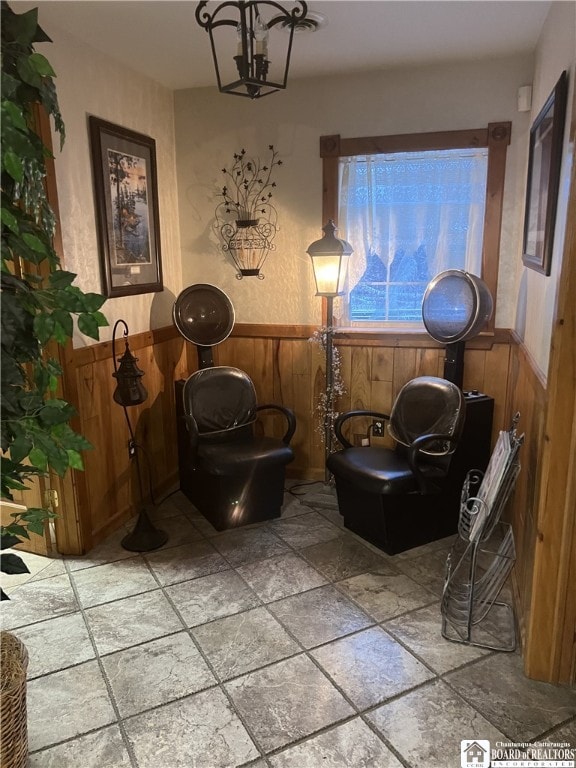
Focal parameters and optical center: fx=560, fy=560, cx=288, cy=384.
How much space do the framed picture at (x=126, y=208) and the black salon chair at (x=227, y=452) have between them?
684 mm

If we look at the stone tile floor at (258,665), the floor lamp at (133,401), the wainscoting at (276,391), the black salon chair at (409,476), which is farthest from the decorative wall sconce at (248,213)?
the stone tile floor at (258,665)

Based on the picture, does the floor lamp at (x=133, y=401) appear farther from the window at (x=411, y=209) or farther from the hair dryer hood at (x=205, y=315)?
the window at (x=411, y=209)

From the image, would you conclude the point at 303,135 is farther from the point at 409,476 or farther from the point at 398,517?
the point at 398,517

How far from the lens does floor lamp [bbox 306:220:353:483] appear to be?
3.15 metres

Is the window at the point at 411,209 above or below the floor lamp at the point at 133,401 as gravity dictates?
above

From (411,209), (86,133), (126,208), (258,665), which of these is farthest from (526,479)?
(86,133)

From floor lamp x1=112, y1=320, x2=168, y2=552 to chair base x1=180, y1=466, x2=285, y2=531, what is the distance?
1.00 ft

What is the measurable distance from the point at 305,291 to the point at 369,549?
5.39 feet

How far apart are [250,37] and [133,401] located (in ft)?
5.60

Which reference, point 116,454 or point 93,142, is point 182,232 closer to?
point 93,142

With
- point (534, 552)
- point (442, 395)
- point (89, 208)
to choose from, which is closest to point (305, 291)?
point (442, 395)

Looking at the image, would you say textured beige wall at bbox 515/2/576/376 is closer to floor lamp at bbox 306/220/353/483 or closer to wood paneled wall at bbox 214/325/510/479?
wood paneled wall at bbox 214/325/510/479

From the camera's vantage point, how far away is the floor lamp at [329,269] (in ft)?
10.3

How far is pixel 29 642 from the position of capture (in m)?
2.23
